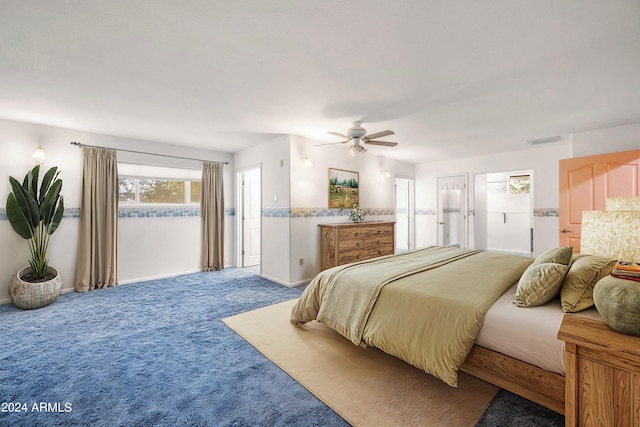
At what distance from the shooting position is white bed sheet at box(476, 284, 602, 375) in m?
1.56

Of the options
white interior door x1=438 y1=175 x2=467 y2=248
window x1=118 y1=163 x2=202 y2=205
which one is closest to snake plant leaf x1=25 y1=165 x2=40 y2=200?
window x1=118 y1=163 x2=202 y2=205

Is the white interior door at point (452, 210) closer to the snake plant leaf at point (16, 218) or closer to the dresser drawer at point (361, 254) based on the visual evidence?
the dresser drawer at point (361, 254)

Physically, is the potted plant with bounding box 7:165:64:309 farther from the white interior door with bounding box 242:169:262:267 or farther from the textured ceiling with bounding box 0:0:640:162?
the white interior door with bounding box 242:169:262:267

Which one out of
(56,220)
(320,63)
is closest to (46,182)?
(56,220)

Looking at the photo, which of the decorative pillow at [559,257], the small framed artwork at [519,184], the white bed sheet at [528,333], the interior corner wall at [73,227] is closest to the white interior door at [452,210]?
the small framed artwork at [519,184]

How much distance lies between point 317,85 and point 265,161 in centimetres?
249

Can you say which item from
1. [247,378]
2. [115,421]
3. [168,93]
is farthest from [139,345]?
[168,93]

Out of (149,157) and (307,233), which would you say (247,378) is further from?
(149,157)

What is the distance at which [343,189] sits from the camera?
5.30m

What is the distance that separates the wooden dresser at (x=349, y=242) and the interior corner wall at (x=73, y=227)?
250 centimetres

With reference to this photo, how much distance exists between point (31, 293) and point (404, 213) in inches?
289

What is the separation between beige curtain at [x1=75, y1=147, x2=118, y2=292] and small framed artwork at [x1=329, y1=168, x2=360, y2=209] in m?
3.47

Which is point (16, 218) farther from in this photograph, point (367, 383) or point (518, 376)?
point (518, 376)

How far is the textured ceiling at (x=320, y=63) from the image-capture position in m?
1.70
